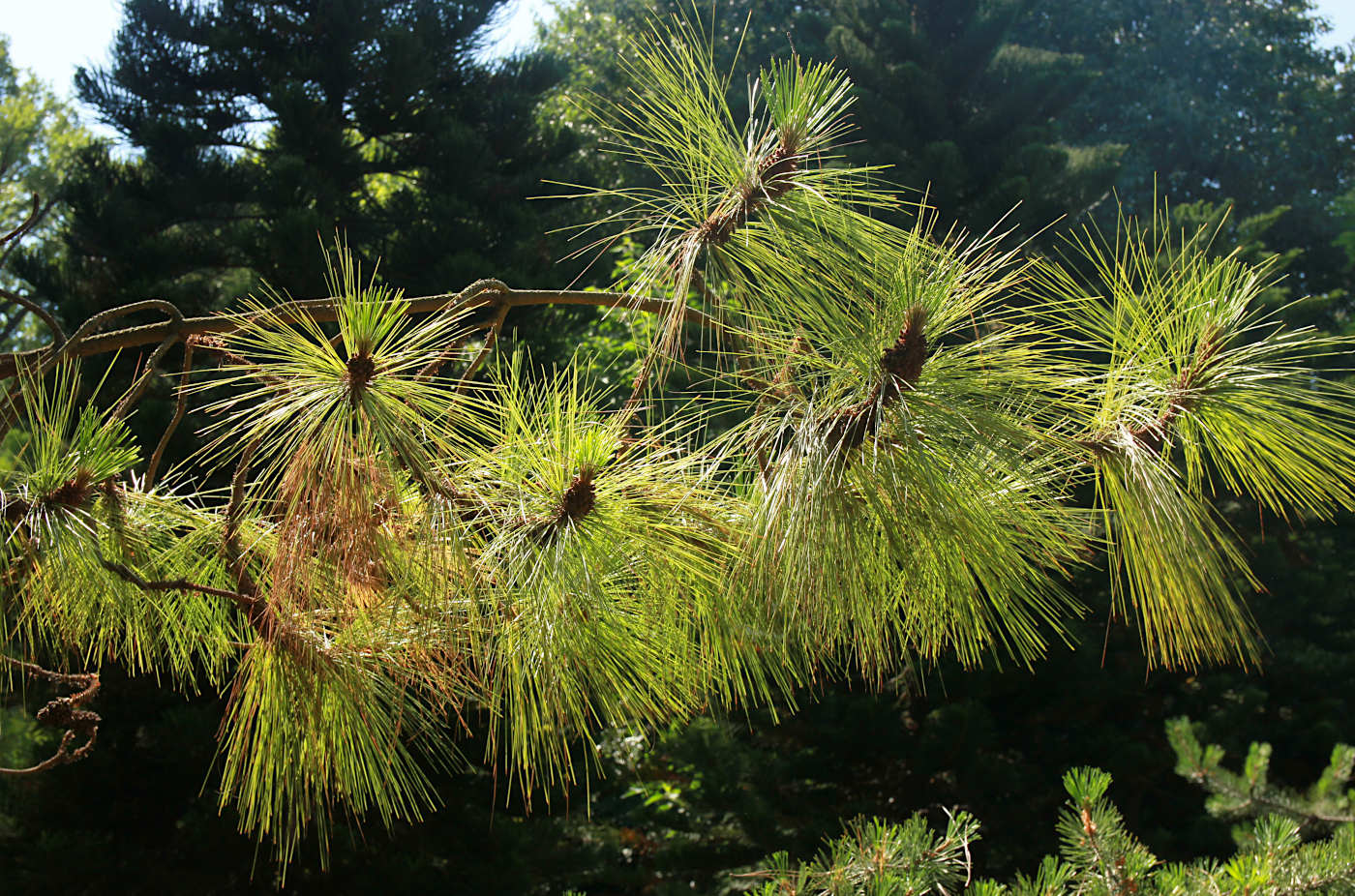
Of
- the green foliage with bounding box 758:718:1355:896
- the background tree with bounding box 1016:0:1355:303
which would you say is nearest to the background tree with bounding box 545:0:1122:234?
the background tree with bounding box 1016:0:1355:303

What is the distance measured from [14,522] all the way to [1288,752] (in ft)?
18.6

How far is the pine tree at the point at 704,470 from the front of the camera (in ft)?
2.90

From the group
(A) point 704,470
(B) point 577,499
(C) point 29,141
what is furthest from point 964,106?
(C) point 29,141

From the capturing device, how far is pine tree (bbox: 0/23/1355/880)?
0.88m

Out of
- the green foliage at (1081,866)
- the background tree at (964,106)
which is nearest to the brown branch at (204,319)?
the green foliage at (1081,866)

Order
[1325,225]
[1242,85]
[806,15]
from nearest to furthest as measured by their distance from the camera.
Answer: [806,15], [1325,225], [1242,85]

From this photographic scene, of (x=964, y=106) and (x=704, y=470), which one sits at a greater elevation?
A: (x=964, y=106)

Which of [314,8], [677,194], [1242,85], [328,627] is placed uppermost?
[1242,85]

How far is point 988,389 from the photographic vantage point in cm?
90

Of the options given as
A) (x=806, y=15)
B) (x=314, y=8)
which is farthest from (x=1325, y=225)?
(x=314, y=8)

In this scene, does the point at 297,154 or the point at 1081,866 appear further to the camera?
the point at 297,154

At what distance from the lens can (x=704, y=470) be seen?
3.59 feet

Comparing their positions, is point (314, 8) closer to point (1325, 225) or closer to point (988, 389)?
point (988, 389)

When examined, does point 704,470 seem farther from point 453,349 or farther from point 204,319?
point 204,319
